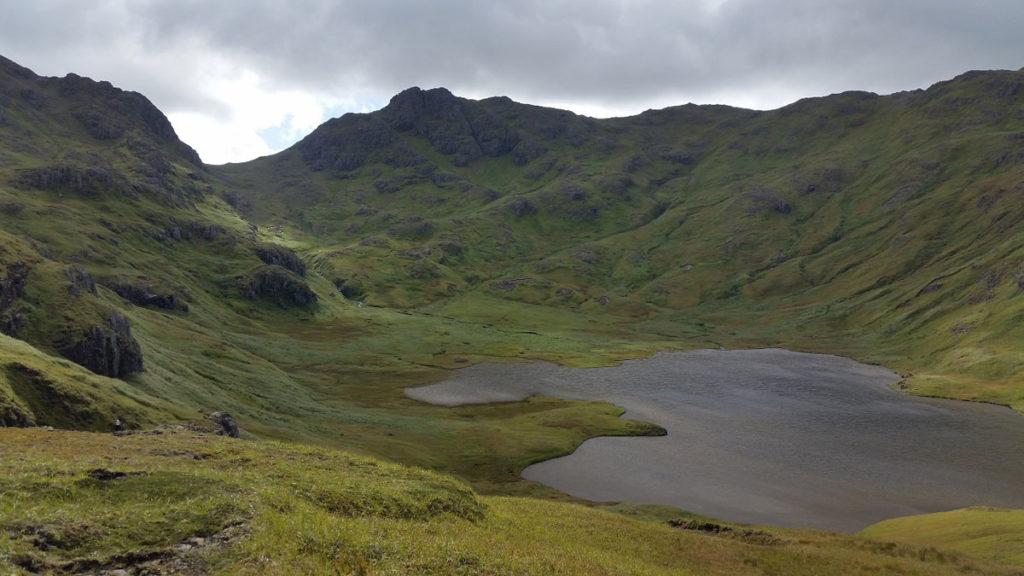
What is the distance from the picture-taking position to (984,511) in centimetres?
6206

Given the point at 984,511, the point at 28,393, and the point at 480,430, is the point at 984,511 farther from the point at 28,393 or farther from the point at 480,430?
the point at 28,393

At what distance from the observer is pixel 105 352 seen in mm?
85250

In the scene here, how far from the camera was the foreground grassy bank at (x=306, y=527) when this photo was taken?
851 inches

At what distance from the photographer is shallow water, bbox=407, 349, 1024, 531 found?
76.6 meters

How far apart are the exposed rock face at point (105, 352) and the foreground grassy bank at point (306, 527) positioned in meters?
42.3

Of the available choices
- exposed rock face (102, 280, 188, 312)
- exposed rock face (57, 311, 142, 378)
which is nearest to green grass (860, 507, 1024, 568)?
exposed rock face (57, 311, 142, 378)

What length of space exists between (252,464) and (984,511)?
75541 mm

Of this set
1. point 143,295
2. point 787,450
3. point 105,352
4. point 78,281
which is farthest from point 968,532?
point 143,295

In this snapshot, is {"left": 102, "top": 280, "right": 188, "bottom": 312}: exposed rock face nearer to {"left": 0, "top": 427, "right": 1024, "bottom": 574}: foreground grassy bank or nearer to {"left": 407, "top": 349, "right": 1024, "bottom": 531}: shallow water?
{"left": 407, "top": 349, "right": 1024, "bottom": 531}: shallow water

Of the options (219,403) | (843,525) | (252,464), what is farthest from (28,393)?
(843,525)

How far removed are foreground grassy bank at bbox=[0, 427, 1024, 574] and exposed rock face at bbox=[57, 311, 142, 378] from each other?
42.3 m

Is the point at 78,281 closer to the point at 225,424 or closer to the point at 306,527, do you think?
the point at 225,424

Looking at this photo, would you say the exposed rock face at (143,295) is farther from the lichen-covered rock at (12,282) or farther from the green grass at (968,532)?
the green grass at (968,532)

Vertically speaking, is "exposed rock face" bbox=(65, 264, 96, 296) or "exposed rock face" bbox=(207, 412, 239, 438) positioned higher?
"exposed rock face" bbox=(65, 264, 96, 296)
